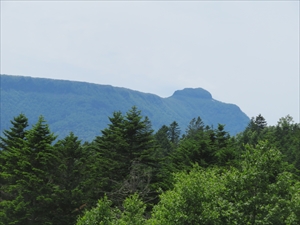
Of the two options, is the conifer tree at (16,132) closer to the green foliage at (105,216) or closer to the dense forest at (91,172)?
the dense forest at (91,172)

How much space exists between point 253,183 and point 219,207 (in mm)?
2110

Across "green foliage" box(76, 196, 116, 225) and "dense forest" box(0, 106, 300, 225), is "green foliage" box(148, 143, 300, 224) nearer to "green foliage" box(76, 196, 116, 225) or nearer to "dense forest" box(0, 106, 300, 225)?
"dense forest" box(0, 106, 300, 225)

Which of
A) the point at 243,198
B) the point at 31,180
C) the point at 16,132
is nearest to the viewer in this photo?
the point at 243,198

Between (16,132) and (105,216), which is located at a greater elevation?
(16,132)

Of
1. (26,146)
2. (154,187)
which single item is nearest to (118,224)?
(154,187)

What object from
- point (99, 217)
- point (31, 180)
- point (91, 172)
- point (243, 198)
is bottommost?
point (31, 180)

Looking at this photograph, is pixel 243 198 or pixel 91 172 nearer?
pixel 243 198

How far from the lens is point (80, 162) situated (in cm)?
3753

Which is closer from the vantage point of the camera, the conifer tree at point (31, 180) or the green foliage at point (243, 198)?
the green foliage at point (243, 198)

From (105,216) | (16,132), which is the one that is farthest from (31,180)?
(105,216)

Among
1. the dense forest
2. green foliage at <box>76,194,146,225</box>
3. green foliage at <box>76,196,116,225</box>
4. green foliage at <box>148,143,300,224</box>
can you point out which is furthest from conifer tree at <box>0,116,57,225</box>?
green foliage at <box>148,143,300,224</box>

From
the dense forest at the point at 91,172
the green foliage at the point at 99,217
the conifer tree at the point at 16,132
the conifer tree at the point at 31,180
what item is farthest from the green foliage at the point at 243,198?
the conifer tree at the point at 16,132

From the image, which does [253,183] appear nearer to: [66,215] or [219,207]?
[219,207]

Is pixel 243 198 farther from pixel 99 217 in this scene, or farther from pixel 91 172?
pixel 91 172
